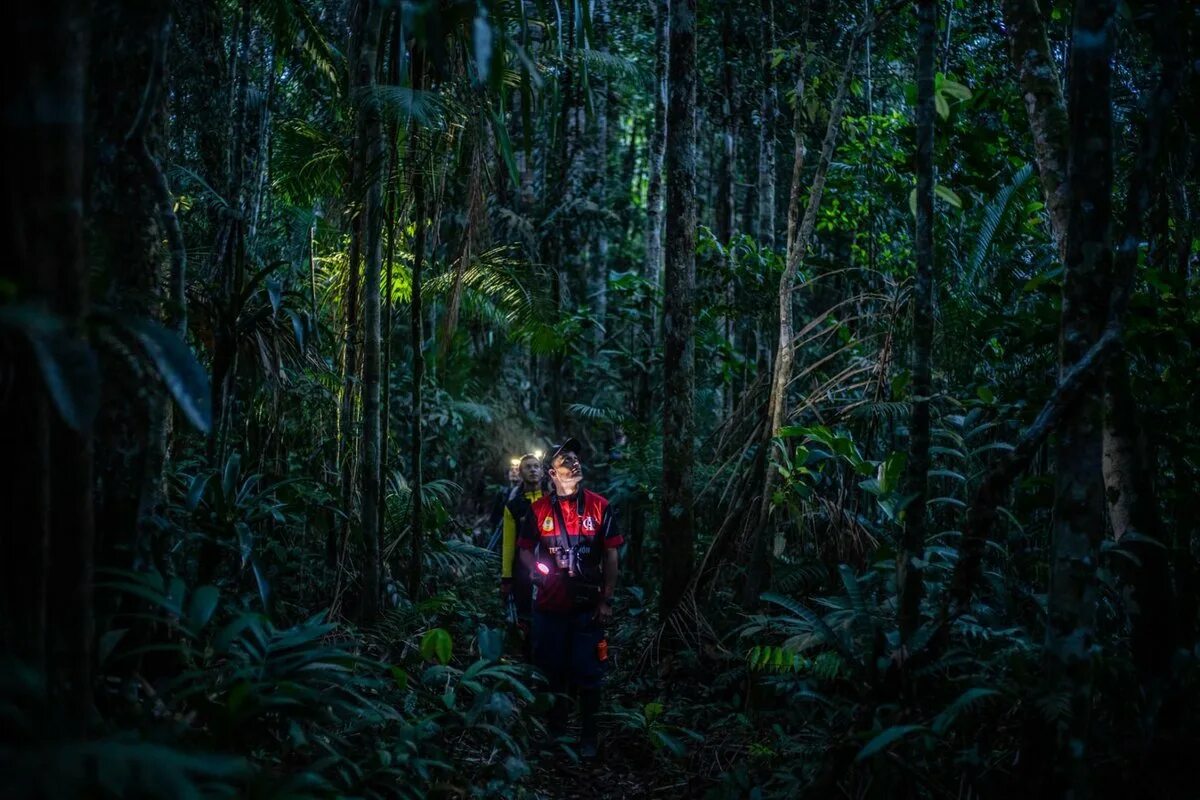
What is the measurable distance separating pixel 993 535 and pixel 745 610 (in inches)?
73.4

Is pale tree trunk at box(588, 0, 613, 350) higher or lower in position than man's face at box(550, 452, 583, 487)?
higher

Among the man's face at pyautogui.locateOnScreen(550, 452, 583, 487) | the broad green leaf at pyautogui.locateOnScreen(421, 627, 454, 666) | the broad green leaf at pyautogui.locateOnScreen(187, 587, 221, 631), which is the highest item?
the man's face at pyautogui.locateOnScreen(550, 452, 583, 487)

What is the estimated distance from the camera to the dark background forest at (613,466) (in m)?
2.29

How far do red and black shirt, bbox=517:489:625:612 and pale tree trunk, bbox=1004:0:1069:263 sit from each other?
298 centimetres

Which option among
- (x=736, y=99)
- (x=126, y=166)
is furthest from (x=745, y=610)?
(x=736, y=99)

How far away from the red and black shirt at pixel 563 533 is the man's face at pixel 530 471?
2.92ft

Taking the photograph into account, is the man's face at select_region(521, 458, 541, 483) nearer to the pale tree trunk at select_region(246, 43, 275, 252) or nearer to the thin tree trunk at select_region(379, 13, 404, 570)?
the thin tree trunk at select_region(379, 13, 404, 570)

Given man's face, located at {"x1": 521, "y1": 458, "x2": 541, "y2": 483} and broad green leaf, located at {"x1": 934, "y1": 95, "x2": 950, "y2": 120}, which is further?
man's face, located at {"x1": 521, "y1": 458, "x2": 541, "y2": 483}

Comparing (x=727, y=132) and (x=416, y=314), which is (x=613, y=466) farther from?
(x=727, y=132)

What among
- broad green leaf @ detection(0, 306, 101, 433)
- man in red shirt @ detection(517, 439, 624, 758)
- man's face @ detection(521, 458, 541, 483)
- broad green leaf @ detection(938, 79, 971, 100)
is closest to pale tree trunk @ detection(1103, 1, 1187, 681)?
broad green leaf @ detection(938, 79, 971, 100)

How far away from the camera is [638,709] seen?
5.77 m

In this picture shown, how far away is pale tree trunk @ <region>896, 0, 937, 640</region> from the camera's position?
376cm

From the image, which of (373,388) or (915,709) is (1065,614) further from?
(373,388)

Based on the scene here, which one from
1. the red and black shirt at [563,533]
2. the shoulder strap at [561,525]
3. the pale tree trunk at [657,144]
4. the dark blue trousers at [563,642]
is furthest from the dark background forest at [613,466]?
the pale tree trunk at [657,144]
